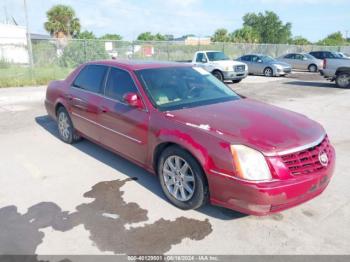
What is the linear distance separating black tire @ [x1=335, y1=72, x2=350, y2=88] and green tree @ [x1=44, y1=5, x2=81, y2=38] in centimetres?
3212

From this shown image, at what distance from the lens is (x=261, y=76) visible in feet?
69.4

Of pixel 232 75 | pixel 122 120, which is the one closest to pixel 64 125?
pixel 122 120

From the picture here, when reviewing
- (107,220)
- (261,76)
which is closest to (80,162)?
(107,220)

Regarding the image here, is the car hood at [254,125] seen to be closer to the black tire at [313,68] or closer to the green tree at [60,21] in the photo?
the black tire at [313,68]

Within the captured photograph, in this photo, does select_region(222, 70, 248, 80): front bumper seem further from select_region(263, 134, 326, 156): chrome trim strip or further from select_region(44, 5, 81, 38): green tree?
select_region(44, 5, 81, 38): green tree

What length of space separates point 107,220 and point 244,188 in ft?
4.77

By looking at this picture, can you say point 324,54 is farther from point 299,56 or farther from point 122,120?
point 122,120

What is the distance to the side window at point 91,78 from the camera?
487 centimetres

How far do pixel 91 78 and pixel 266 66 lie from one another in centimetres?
1752

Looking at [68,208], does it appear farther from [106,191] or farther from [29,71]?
[29,71]

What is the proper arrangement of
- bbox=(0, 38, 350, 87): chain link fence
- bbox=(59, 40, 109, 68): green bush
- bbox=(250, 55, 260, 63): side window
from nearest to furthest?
bbox=(0, 38, 350, 87): chain link fence → bbox=(59, 40, 109, 68): green bush → bbox=(250, 55, 260, 63): side window

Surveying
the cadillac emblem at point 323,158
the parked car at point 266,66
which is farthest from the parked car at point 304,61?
the cadillac emblem at point 323,158

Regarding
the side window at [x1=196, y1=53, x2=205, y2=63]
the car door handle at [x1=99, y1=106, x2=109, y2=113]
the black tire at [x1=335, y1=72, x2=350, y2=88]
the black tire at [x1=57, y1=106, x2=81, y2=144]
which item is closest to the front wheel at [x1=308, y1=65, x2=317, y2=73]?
the black tire at [x1=335, y1=72, x2=350, y2=88]

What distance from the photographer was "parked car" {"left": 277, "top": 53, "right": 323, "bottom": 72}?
24.1 meters
